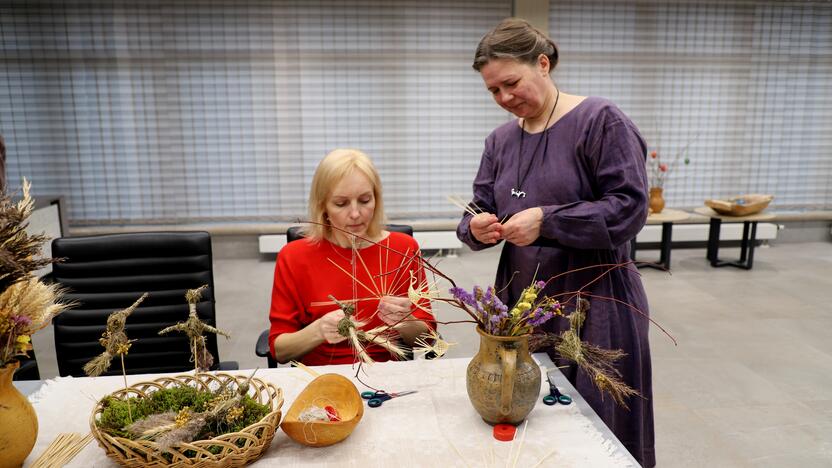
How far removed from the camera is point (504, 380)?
4.01 ft

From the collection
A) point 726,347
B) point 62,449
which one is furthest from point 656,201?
point 62,449

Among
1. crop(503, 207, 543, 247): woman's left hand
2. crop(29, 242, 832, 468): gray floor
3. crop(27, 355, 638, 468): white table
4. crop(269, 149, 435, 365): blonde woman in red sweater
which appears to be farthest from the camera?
crop(29, 242, 832, 468): gray floor

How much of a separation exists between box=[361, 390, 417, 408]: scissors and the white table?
16mm

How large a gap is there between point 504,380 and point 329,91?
16.6ft

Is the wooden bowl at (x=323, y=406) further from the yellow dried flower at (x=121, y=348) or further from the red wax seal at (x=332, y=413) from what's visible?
the yellow dried flower at (x=121, y=348)

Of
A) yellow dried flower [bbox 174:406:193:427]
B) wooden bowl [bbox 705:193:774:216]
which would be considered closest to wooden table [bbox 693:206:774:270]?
wooden bowl [bbox 705:193:774:216]

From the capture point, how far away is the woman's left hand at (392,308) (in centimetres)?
161

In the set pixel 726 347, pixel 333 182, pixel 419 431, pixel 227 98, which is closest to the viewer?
pixel 419 431

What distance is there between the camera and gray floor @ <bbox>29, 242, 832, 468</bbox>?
2.64m

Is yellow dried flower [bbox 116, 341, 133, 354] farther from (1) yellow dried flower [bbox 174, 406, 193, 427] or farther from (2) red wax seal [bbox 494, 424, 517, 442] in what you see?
(2) red wax seal [bbox 494, 424, 517, 442]

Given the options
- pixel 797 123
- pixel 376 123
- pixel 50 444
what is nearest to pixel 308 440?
pixel 50 444

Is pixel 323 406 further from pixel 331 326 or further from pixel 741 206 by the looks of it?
pixel 741 206

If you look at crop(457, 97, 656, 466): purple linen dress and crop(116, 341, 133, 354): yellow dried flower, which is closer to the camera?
crop(116, 341, 133, 354): yellow dried flower

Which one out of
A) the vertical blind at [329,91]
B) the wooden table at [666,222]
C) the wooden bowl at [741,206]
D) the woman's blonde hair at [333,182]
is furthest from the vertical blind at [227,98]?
the woman's blonde hair at [333,182]
